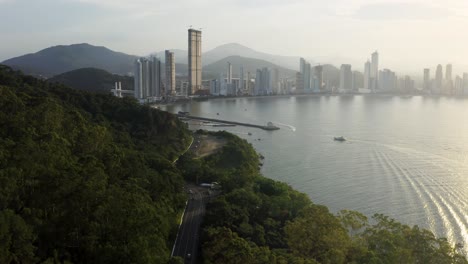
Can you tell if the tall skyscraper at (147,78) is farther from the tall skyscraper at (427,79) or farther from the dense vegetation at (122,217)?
the tall skyscraper at (427,79)

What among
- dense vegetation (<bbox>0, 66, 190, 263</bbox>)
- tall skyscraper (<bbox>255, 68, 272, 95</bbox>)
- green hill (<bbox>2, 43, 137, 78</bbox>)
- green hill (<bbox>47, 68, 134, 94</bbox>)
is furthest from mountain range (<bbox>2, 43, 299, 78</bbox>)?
dense vegetation (<bbox>0, 66, 190, 263</bbox>)

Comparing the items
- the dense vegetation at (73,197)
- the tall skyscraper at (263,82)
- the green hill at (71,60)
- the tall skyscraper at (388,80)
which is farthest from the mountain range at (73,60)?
the dense vegetation at (73,197)

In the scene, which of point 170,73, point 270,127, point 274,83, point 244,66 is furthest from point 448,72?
point 270,127

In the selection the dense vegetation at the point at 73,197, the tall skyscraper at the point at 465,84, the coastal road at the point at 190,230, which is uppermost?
the tall skyscraper at the point at 465,84

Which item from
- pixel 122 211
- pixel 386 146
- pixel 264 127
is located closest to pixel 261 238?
pixel 122 211

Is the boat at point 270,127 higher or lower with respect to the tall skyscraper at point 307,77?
lower

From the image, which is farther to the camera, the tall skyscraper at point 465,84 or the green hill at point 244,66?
the green hill at point 244,66

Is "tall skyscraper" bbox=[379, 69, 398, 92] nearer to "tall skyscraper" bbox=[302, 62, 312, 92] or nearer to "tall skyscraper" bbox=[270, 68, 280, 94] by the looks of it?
"tall skyscraper" bbox=[302, 62, 312, 92]

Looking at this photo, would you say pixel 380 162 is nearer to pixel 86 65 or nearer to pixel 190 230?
pixel 190 230
